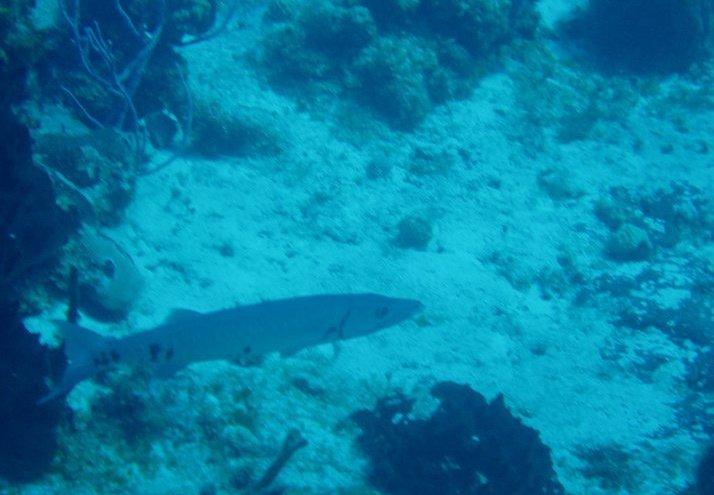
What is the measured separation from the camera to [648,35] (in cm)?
1358

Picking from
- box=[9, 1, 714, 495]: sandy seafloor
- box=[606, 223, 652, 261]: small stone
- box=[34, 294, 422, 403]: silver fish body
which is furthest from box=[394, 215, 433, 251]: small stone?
box=[606, 223, 652, 261]: small stone

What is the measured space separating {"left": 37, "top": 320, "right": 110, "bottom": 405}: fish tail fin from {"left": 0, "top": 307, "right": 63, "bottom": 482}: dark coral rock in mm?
152

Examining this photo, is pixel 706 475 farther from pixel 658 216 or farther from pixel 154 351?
pixel 154 351

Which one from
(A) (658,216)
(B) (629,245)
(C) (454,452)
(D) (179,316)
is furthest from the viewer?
(A) (658,216)

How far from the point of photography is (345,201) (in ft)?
27.7

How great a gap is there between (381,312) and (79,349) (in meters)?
2.49

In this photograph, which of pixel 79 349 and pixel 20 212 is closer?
pixel 79 349

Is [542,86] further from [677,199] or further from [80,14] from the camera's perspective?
[80,14]

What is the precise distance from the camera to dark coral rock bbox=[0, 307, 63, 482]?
385 centimetres

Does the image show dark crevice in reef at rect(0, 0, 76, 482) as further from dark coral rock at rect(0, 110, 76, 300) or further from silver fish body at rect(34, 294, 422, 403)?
silver fish body at rect(34, 294, 422, 403)

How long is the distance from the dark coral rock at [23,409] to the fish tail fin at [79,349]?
152mm

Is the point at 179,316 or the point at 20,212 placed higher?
the point at 179,316

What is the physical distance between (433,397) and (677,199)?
7.42 meters

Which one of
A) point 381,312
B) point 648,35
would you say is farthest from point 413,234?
point 648,35
